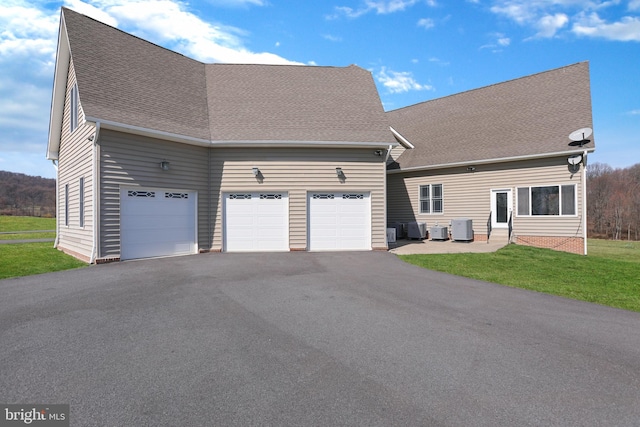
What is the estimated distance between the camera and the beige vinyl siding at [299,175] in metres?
12.7

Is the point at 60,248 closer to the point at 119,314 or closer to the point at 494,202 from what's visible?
the point at 119,314

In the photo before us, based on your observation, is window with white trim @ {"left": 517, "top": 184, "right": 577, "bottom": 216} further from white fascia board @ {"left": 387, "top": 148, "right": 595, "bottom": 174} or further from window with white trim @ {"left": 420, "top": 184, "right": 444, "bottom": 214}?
window with white trim @ {"left": 420, "top": 184, "right": 444, "bottom": 214}

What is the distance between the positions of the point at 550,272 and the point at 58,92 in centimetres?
1774

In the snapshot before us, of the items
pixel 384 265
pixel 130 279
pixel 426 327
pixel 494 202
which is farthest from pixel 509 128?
pixel 130 279

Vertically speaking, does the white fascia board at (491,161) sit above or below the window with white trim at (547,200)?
above

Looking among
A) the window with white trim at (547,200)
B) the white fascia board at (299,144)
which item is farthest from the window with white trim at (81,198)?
the window with white trim at (547,200)

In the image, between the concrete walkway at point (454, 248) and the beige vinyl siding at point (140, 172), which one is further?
the concrete walkway at point (454, 248)

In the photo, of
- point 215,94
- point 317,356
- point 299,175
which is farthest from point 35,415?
point 215,94

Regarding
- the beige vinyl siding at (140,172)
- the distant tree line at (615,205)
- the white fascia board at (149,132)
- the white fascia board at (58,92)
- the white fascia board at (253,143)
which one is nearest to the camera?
the white fascia board at (149,132)

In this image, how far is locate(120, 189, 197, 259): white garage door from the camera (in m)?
10.8

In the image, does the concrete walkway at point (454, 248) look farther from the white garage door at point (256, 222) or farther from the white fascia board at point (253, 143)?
the white garage door at point (256, 222)

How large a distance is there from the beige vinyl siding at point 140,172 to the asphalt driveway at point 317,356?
3439 millimetres

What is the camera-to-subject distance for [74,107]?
12.6m

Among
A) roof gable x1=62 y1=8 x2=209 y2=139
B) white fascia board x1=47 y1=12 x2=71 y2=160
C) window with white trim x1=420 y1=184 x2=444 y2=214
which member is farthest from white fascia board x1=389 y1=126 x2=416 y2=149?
white fascia board x1=47 y1=12 x2=71 y2=160
